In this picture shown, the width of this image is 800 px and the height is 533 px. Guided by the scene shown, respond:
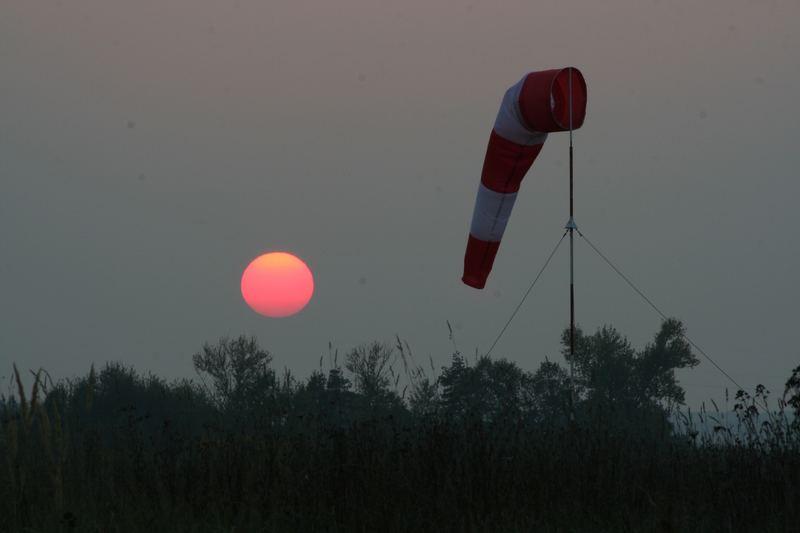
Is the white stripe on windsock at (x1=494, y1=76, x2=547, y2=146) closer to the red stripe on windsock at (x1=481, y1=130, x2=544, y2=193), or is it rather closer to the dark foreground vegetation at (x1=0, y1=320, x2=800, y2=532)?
the red stripe on windsock at (x1=481, y1=130, x2=544, y2=193)

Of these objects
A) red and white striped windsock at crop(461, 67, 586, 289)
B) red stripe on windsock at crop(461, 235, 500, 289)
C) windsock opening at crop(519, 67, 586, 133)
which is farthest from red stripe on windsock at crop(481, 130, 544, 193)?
red stripe on windsock at crop(461, 235, 500, 289)

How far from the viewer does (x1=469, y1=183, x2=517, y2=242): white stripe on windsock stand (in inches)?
455

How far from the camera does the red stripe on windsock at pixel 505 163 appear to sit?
11273 millimetres

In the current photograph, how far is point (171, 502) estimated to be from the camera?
7.43m

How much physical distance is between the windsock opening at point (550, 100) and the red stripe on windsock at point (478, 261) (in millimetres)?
1739

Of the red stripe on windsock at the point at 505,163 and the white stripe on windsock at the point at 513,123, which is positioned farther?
the red stripe on windsock at the point at 505,163

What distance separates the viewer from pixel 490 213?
11.7m

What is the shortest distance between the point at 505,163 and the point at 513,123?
1.86 ft

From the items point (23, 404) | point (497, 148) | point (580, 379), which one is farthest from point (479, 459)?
point (580, 379)

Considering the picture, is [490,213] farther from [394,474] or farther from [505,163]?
[394,474]

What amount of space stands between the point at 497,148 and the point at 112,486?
6.22m

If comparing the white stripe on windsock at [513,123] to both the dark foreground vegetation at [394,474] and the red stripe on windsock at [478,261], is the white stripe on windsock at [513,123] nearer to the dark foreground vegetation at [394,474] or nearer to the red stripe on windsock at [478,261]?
the red stripe on windsock at [478,261]

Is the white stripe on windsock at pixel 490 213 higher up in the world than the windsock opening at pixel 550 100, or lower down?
lower down

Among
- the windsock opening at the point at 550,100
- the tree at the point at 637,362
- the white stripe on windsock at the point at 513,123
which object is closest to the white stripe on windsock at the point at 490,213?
the white stripe on windsock at the point at 513,123
